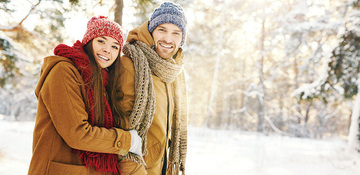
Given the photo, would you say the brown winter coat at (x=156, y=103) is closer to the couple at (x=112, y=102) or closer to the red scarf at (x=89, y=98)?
the couple at (x=112, y=102)

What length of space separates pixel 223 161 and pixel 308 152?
3424mm

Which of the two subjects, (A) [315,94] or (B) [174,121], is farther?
(A) [315,94]

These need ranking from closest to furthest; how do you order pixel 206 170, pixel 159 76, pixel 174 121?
pixel 159 76 < pixel 174 121 < pixel 206 170

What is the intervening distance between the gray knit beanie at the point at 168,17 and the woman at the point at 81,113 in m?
0.49

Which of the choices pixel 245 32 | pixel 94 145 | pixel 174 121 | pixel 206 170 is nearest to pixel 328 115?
pixel 245 32

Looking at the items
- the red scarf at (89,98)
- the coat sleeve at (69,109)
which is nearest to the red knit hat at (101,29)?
the red scarf at (89,98)

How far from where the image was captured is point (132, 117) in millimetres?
1882

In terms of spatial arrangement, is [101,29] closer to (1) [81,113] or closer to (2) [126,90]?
(2) [126,90]

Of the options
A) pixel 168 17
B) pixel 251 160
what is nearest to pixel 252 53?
pixel 251 160

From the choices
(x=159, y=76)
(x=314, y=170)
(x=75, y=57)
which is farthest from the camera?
(x=314, y=170)

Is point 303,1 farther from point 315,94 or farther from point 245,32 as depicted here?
point 315,94

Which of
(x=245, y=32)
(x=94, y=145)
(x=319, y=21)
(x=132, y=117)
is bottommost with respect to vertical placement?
(x=94, y=145)

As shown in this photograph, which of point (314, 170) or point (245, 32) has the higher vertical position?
point (245, 32)

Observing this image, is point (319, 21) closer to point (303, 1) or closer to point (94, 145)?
point (303, 1)
